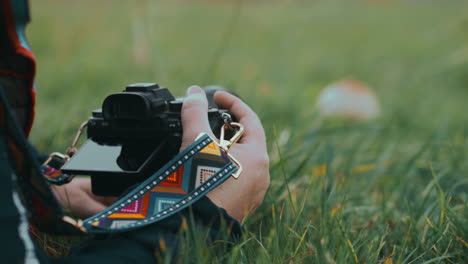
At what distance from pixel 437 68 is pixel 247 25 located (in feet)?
6.10

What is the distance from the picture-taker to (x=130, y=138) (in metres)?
0.71

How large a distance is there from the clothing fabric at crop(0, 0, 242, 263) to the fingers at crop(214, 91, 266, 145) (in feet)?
0.45

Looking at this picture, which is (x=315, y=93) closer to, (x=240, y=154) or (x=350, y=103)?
(x=350, y=103)

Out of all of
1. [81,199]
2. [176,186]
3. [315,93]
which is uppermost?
[176,186]

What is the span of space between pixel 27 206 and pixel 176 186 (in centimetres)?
18

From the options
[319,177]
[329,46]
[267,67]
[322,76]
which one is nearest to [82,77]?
[267,67]

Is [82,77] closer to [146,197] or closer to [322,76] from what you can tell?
[322,76]

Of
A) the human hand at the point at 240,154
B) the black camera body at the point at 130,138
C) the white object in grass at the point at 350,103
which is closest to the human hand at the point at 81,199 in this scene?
the black camera body at the point at 130,138

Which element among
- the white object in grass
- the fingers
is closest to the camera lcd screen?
the fingers

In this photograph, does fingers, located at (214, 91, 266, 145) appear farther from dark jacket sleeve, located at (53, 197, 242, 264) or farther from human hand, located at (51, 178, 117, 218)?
human hand, located at (51, 178, 117, 218)

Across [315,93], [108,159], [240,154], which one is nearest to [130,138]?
[108,159]

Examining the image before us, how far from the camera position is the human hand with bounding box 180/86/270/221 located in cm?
68

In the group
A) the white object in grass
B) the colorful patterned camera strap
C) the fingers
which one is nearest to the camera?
the colorful patterned camera strap

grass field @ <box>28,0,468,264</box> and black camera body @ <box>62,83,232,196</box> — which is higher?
black camera body @ <box>62,83,232,196</box>
